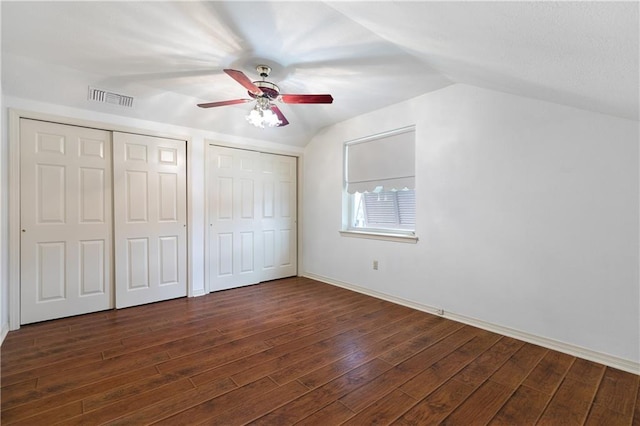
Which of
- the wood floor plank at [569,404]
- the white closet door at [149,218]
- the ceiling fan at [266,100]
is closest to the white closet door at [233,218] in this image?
the white closet door at [149,218]

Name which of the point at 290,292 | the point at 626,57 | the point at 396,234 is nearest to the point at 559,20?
the point at 626,57

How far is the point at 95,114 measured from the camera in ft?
10.6

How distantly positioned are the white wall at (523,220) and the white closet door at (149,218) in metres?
2.62

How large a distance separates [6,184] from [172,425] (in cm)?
280

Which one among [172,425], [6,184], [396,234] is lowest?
[172,425]

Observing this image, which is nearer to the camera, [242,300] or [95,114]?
[95,114]

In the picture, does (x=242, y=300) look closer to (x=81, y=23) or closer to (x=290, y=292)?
(x=290, y=292)

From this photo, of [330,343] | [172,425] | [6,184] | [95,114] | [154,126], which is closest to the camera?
[172,425]

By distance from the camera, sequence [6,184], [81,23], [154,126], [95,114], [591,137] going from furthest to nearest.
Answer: [154,126] < [95,114] < [6,184] < [591,137] < [81,23]

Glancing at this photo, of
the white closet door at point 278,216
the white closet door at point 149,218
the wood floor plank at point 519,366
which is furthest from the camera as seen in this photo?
the white closet door at point 278,216

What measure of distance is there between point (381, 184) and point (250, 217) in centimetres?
203

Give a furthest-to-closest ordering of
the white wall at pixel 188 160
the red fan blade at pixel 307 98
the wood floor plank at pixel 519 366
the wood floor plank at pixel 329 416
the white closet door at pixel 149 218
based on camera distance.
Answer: the white closet door at pixel 149 218
the white wall at pixel 188 160
the red fan blade at pixel 307 98
the wood floor plank at pixel 519 366
the wood floor plank at pixel 329 416

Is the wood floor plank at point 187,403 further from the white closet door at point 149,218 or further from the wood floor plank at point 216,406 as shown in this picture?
the white closet door at point 149,218

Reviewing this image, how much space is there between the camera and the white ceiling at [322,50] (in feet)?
4.23
